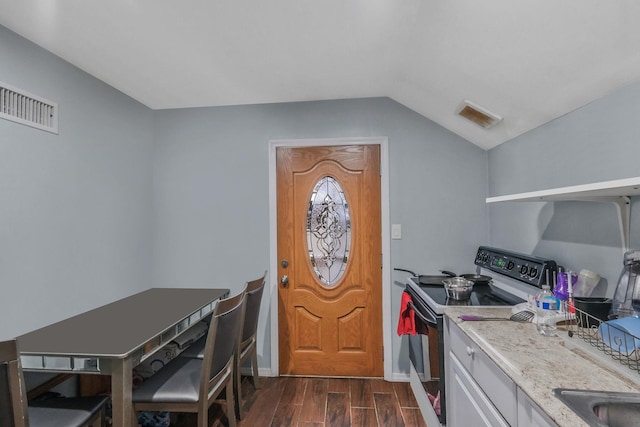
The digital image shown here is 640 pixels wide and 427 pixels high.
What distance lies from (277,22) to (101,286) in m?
2.07

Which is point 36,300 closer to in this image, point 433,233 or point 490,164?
point 433,233

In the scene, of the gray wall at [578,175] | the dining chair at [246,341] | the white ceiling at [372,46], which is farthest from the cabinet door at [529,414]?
the dining chair at [246,341]

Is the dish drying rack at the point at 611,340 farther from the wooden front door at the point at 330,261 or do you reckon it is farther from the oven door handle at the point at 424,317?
the wooden front door at the point at 330,261

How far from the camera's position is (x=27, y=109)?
1678 millimetres

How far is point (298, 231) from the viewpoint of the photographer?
2.60 meters

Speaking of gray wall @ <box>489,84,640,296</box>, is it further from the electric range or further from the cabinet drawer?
the cabinet drawer

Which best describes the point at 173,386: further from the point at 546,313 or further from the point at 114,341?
the point at 546,313

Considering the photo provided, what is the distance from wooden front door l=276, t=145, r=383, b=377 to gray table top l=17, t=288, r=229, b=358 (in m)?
0.69

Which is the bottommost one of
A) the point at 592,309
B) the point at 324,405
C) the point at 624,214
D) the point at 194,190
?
the point at 324,405

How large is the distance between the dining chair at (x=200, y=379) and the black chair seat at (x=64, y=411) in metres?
0.17

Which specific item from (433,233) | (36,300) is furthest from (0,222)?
(433,233)

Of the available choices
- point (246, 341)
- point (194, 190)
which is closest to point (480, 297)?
point (246, 341)

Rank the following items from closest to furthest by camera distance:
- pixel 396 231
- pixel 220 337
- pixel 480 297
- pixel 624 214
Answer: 1. pixel 624 214
2. pixel 220 337
3. pixel 480 297
4. pixel 396 231

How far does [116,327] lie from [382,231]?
73.8 inches
